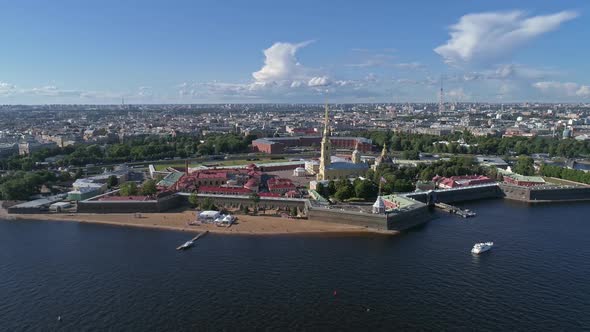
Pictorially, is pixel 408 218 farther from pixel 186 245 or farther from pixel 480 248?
pixel 186 245

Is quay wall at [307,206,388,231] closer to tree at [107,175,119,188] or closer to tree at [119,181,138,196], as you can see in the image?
tree at [119,181,138,196]

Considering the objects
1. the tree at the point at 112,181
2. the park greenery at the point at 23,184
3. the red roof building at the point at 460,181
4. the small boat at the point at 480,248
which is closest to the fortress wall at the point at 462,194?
the red roof building at the point at 460,181

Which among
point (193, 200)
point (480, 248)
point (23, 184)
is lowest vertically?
point (480, 248)

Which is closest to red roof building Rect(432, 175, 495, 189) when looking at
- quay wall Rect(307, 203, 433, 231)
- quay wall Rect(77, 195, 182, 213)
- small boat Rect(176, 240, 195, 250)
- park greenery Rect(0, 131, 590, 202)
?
park greenery Rect(0, 131, 590, 202)

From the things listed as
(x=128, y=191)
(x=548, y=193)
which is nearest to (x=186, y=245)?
(x=128, y=191)

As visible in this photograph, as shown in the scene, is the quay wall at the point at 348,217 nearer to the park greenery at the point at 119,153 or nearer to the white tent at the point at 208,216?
the white tent at the point at 208,216

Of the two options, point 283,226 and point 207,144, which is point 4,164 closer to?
point 207,144
